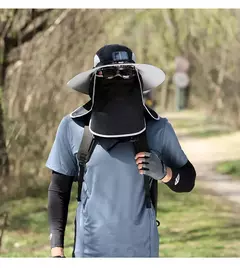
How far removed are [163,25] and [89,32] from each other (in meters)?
0.66

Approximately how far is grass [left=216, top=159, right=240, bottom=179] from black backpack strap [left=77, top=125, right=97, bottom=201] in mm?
2959

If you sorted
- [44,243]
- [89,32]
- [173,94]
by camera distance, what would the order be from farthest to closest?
[173,94] < [89,32] < [44,243]

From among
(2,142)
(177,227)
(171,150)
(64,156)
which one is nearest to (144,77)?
(171,150)

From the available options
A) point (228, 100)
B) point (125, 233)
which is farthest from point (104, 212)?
point (228, 100)

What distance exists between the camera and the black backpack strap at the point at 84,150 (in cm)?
179

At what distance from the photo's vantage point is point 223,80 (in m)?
5.52

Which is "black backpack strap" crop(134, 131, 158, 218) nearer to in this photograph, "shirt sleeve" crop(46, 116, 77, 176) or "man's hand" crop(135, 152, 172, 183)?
"man's hand" crop(135, 152, 172, 183)

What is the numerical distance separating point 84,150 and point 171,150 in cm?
30

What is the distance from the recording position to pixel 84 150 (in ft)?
5.89

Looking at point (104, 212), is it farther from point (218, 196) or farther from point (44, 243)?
point (218, 196)

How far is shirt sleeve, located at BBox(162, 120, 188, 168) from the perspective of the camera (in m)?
1.84

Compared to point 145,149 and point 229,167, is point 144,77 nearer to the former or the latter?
point 145,149

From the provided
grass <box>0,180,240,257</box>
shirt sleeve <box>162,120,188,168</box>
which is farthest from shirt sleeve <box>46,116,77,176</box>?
grass <box>0,180,240,257</box>

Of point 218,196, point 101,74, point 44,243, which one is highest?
point 101,74
